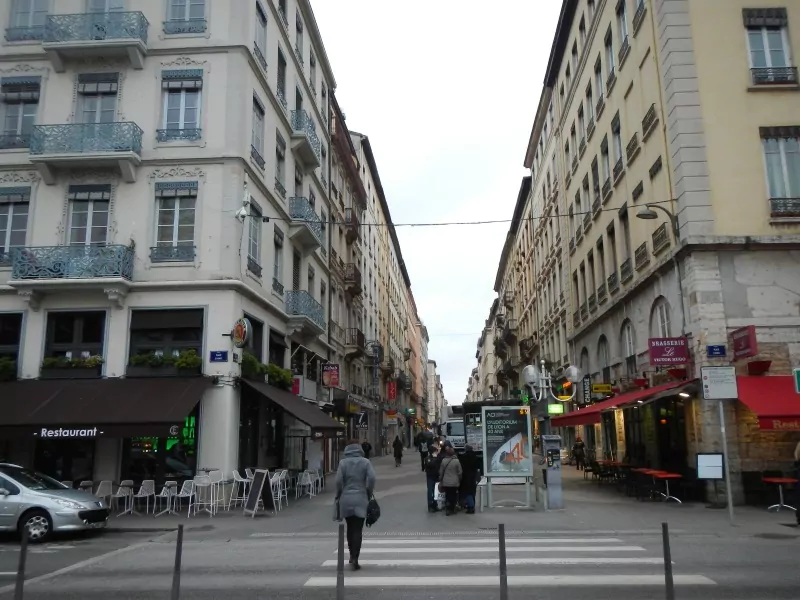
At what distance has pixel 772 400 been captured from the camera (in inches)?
645

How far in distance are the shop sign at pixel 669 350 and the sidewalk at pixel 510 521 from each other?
372cm

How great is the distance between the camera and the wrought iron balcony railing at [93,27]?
1989 cm

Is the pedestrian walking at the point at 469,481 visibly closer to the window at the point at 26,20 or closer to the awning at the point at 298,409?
the awning at the point at 298,409

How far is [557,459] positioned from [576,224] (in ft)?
66.0

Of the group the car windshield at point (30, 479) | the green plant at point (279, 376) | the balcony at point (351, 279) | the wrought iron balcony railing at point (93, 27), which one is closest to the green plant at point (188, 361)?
the green plant at point (279, 376)

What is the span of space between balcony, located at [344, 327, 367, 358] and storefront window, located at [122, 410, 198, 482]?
19926mm

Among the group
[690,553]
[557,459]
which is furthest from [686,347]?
[690,553]

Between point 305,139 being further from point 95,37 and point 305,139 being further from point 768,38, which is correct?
point 768,38

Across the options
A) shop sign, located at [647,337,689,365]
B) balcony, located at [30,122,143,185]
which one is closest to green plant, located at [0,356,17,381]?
balcony, located at [30,122,143,185]

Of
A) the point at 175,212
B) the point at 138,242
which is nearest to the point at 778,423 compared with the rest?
the point at 175,212

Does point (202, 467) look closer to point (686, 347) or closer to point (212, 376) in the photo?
point (212, 376)

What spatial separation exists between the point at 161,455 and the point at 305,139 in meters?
13.3

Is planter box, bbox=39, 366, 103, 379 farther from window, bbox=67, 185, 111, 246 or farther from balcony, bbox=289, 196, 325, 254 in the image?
balcony, bbox=289, 196, 325, 254

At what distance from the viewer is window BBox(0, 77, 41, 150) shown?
20.4m
